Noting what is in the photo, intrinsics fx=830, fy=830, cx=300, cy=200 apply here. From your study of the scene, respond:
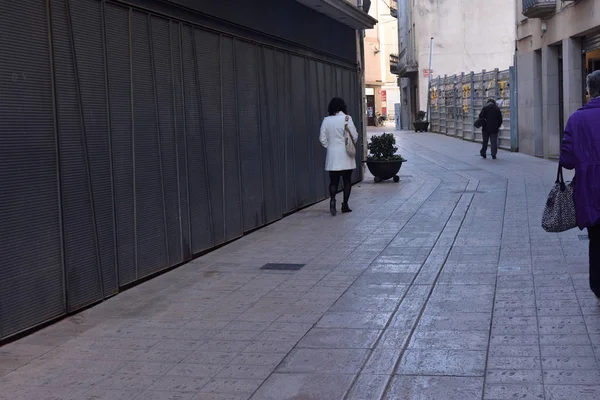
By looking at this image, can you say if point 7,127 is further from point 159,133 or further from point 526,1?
point 526,1

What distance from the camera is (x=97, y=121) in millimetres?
7109

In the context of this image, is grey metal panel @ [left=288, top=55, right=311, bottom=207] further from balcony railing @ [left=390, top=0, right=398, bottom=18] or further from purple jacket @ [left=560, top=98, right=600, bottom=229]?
balcony railing @ [left=390, top=0, right=398, bottom=18]

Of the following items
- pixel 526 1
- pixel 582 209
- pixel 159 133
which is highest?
pixel 526 1

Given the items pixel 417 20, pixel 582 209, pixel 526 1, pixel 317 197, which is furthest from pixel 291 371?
pixel 417 20

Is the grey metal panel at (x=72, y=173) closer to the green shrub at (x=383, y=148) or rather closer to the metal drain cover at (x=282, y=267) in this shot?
the metal drain cover at (x=282, y=267)

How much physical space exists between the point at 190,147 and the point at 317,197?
594 cm

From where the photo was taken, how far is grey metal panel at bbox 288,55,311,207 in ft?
44.2

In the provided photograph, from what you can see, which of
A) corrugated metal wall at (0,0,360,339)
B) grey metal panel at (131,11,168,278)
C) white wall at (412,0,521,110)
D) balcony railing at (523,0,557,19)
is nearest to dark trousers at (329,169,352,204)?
corrugated metal wall at (0,0,360,339)

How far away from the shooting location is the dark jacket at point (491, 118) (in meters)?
23.0

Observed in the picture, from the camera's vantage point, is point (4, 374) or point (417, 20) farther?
point (417, 20)

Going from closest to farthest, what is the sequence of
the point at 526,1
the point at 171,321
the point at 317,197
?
→ the point at 171,321 < the point at 317,197 < the point at 526,1

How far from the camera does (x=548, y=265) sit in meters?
8.20

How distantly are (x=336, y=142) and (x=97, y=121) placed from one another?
607cm

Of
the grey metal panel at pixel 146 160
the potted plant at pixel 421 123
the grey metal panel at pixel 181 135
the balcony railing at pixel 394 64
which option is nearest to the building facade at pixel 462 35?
the potted plant at pixel 421 123
